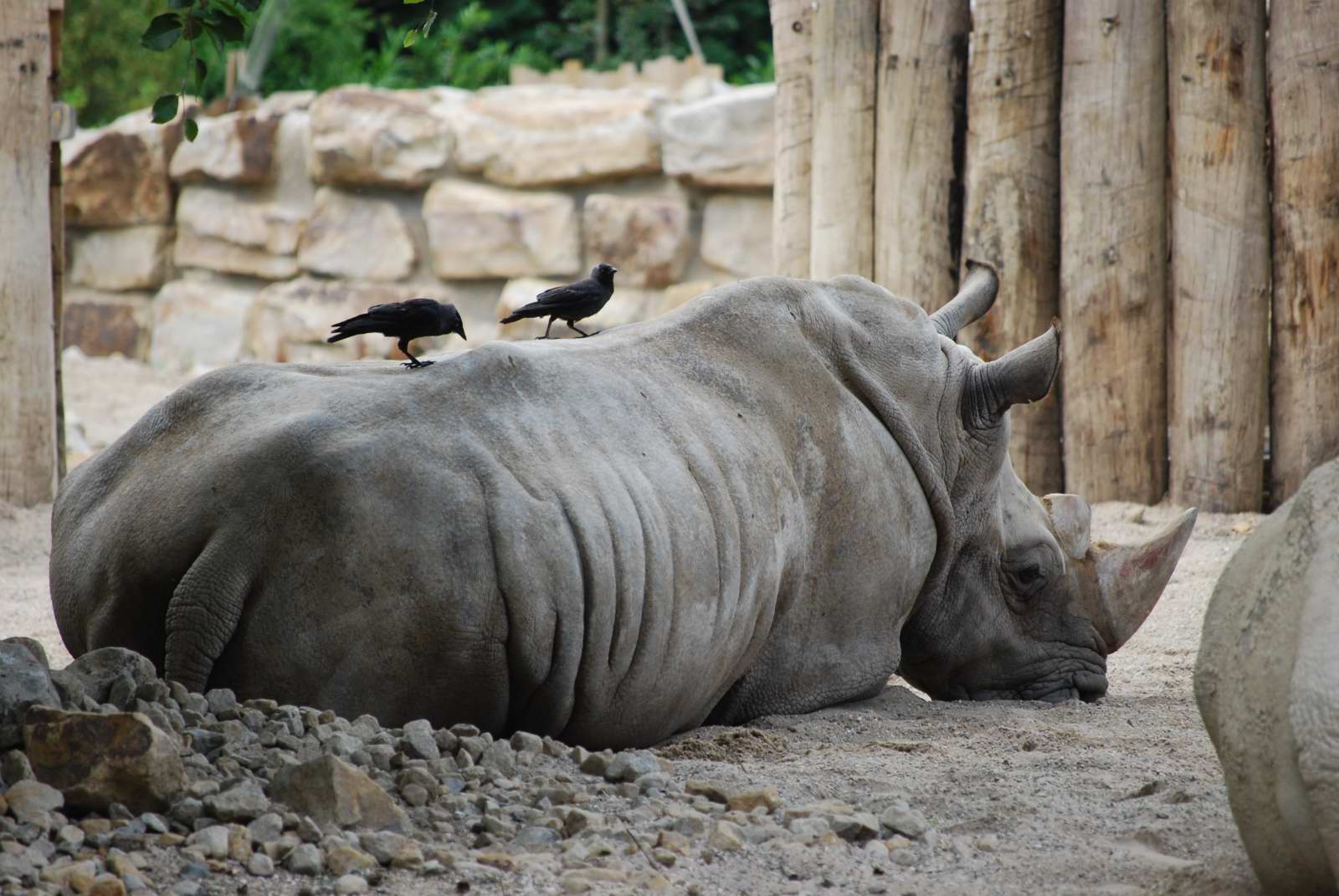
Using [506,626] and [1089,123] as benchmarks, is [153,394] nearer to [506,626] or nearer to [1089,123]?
[1089,123]

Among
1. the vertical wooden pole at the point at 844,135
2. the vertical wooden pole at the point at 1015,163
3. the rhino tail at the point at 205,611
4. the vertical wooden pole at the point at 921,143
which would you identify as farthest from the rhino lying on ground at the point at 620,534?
the vertical wooden pole at the point at 844,135

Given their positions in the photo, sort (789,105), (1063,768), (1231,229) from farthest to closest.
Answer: (789,105), (1231,229), (1063,768)

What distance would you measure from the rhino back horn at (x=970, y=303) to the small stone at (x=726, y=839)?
2.03 metres

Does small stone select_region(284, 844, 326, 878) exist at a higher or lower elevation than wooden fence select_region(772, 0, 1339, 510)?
lower

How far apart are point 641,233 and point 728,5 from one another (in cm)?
439

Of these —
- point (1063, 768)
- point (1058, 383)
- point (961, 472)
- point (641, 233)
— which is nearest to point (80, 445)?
point (641, 233)

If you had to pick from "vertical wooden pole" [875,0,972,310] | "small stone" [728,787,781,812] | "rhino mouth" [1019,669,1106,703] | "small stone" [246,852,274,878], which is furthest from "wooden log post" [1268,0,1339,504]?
"small stone" [246,852,274,878]

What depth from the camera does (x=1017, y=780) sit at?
314 centimetres

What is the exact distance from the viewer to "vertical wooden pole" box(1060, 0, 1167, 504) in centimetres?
616

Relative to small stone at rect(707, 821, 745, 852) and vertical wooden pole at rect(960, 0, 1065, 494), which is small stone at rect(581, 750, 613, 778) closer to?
small stone at rect(707, 821, 745, 852)

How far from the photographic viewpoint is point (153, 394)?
9430 mm

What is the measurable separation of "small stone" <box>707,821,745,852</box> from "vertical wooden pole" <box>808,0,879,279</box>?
170 inches

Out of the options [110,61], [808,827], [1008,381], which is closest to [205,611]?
[808,827]

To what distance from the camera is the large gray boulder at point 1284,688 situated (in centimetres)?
216
